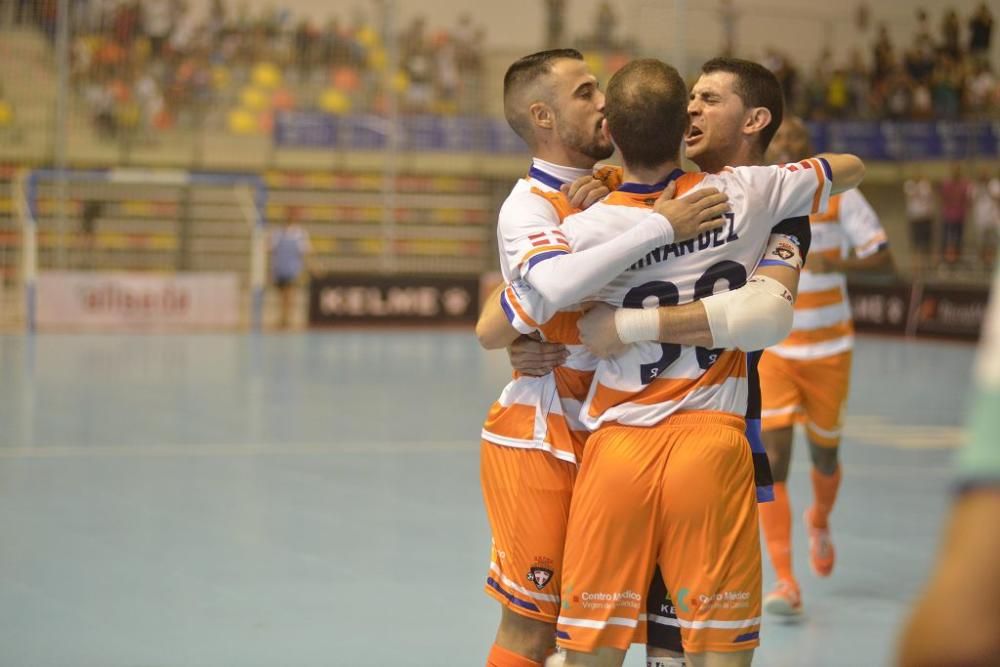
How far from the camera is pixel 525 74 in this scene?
10.7 ft

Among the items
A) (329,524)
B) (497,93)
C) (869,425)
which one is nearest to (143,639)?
(329,524)

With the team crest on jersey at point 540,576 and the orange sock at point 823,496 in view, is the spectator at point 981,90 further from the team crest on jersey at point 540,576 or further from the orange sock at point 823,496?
the team crest on jersey at point 540,576

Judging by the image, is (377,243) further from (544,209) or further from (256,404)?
(544,209)

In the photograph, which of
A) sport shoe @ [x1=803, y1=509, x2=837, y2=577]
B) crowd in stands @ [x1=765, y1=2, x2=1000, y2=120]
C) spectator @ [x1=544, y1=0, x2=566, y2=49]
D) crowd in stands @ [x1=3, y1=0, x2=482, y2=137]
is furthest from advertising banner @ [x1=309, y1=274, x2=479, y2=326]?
sport shoe @ [x1=803, y1=509, x2=837, y2=577]

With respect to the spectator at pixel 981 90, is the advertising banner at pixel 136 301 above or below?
below

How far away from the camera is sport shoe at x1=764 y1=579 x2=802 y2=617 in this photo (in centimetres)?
518

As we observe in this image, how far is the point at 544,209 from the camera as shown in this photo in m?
3.07

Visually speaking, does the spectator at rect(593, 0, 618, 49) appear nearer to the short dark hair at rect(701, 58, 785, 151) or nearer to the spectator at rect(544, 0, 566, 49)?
the spectator at rect(544, 0, 566, 49)

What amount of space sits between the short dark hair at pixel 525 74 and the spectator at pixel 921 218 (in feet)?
69.8

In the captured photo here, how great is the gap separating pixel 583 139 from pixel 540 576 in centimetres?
111

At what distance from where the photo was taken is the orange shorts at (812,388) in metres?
5.61

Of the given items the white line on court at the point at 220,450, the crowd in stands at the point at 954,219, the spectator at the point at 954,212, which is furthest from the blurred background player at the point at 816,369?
the spectator at the point at 954,212

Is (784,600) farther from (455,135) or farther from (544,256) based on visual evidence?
(455,135)

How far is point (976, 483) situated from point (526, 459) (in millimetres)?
2231
